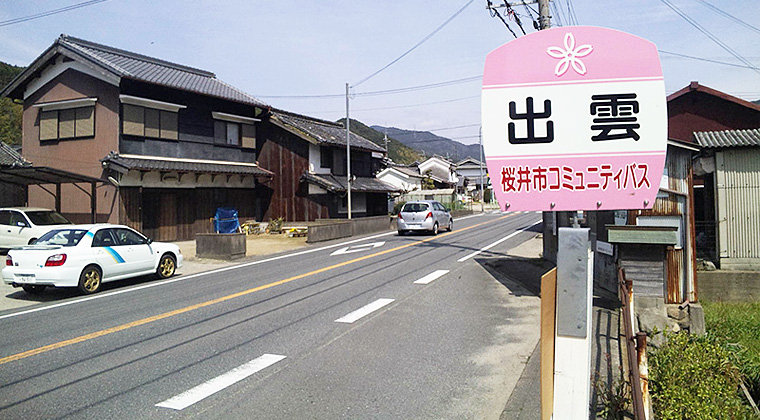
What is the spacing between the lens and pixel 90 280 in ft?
34.8

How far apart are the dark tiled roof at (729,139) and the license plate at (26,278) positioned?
14301 mm

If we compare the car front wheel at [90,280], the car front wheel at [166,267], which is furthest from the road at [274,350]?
the car front wheel at [166,267]

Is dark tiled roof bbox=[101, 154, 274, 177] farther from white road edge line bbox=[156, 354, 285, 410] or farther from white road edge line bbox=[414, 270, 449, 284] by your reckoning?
white road edge line bbox=[156, 354, 285, 410]

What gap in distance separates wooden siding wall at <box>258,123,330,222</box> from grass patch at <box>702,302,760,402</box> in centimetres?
2221

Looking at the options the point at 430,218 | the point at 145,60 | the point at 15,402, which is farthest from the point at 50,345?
the point at 145,60

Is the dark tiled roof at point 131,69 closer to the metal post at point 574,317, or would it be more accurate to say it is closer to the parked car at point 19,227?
the parked car at point 19,227

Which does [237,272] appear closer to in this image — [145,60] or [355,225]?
[355,225]

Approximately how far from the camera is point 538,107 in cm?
250

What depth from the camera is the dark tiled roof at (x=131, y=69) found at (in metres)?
20.5

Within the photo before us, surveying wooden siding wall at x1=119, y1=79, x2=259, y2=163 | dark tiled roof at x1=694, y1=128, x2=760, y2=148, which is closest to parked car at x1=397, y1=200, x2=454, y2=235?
wooden siding wall at x1=119, y1=79, x2=259, y2=163

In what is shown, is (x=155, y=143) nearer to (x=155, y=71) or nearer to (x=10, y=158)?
(x=155, y=71)

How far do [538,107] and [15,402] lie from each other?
17.9 ft

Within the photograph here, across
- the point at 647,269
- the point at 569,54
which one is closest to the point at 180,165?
the point at 647,269

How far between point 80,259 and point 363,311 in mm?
6468
